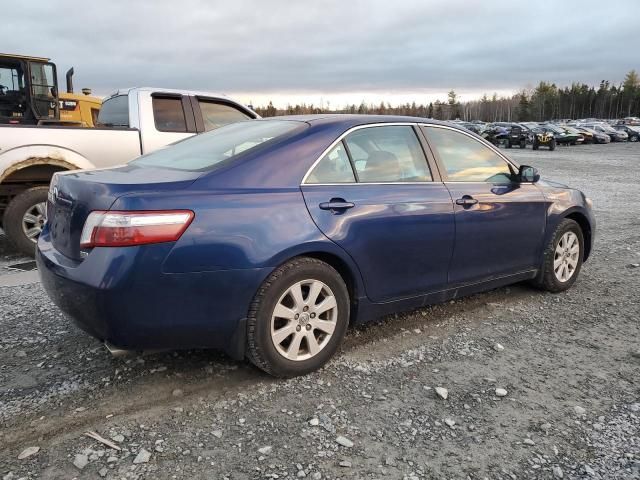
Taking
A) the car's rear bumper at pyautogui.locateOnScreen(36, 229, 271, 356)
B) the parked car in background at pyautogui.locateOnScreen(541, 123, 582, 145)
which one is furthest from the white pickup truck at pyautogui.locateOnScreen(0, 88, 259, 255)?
the parked car in background at pyautogui.locateOnScreen(541, 123, 582, 145)

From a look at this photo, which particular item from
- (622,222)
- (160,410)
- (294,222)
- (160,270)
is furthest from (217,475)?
(622,222)

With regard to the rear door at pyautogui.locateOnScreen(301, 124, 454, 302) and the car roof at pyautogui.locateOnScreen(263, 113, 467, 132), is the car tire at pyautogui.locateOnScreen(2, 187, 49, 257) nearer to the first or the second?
the car roof at pyautogui.locateOnScreen(263, 113, 467, 132)

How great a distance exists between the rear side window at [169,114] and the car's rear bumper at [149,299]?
4279mm

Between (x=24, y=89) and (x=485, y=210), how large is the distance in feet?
26.4

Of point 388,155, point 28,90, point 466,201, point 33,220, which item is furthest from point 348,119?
point 28,90

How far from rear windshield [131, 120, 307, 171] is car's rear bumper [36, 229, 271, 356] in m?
0.71

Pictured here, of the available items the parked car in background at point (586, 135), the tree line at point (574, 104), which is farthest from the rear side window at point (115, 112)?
the tree line at point (574, 104)

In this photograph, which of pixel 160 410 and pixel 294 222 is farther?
pixel 294 222

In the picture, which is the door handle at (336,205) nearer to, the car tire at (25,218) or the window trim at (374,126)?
the window trim at (374,126)

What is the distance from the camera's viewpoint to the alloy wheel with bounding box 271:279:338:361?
10.3 ft

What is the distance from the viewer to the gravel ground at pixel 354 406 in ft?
8.17

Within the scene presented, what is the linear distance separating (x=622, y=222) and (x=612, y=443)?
722 cm

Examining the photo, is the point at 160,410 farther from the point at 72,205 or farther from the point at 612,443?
the point at 612,443

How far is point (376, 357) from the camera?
3598mm
